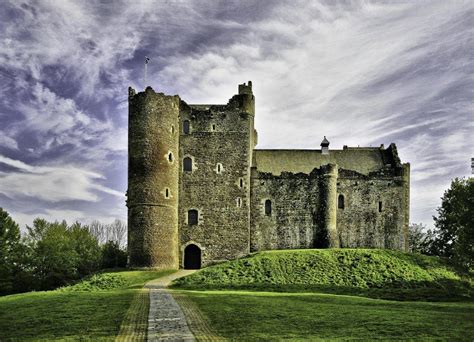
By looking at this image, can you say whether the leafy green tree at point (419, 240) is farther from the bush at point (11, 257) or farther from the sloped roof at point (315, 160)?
the bush at point (11, 257)

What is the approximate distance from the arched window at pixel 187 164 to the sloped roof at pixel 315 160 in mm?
6589

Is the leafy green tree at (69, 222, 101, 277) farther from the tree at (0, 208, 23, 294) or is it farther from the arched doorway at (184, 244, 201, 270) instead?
the arched doorway at (184, 244, 201, 270)

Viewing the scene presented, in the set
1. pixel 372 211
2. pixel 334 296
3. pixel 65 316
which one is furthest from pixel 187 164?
pixel 65 316

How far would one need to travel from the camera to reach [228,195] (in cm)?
4681

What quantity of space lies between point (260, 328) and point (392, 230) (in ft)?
102

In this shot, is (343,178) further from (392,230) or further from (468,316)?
(468,316)

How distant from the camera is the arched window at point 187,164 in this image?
4685cm

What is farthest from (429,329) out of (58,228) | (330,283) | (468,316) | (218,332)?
(58,228)

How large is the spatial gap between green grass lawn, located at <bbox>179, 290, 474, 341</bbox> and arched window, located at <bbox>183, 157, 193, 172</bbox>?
1853cm

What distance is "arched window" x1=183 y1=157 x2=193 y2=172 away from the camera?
154ft

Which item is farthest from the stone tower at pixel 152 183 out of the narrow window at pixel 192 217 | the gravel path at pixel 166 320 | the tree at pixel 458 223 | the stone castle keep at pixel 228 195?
the tree at pixel 458 223

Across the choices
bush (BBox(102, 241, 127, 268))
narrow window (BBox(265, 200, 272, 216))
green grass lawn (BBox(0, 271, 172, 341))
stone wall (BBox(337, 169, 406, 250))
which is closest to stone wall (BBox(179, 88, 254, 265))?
narrow window (BBox(265, 200, 272, 216))

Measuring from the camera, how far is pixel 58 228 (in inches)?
2547

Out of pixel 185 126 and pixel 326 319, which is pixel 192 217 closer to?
pixel 185 126
